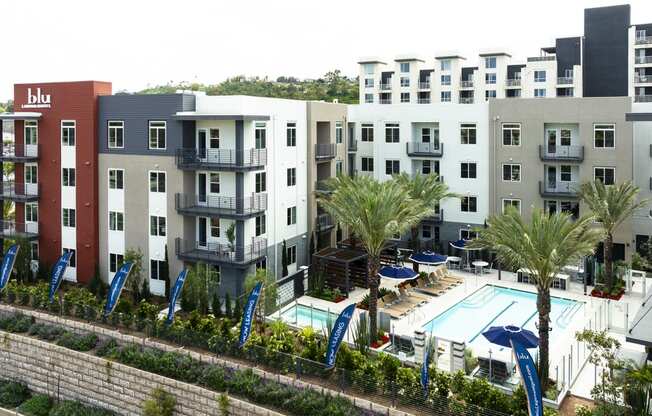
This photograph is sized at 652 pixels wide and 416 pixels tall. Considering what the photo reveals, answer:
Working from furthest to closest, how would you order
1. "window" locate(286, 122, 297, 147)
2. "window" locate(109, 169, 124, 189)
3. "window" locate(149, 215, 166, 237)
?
"window" locate(286, 122, 297, 147), "window" locate(109, 169, 124, 189), "window" locate(149, 215, 166, 237)

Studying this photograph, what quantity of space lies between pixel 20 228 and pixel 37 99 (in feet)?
22.6

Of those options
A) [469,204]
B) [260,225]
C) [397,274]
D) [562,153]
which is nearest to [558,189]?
[562,153]

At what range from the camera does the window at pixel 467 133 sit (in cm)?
3503

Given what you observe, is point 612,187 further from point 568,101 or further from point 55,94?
point 55,94

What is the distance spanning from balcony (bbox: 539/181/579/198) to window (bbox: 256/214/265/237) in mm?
15379

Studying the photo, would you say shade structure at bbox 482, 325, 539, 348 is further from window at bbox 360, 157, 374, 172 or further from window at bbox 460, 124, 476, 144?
window at bbox 360, 157, 374, 172

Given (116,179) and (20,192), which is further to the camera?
(20,192)

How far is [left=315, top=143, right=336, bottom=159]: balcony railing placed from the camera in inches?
1314

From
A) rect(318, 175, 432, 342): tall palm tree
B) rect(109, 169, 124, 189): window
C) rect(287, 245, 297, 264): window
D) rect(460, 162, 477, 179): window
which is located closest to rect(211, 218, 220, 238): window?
rect(287, 245, 297, 264): window

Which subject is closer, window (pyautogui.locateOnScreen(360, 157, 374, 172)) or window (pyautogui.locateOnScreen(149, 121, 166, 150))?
window (pyautogui.locateOnScreen(149, 121, 166, 150))

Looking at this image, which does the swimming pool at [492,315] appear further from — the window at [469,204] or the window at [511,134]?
the window at [511,134]

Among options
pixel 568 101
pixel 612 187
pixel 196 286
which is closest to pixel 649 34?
pixel 568 101

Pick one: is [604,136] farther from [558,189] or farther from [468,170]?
[468,170]

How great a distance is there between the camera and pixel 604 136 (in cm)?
3153
